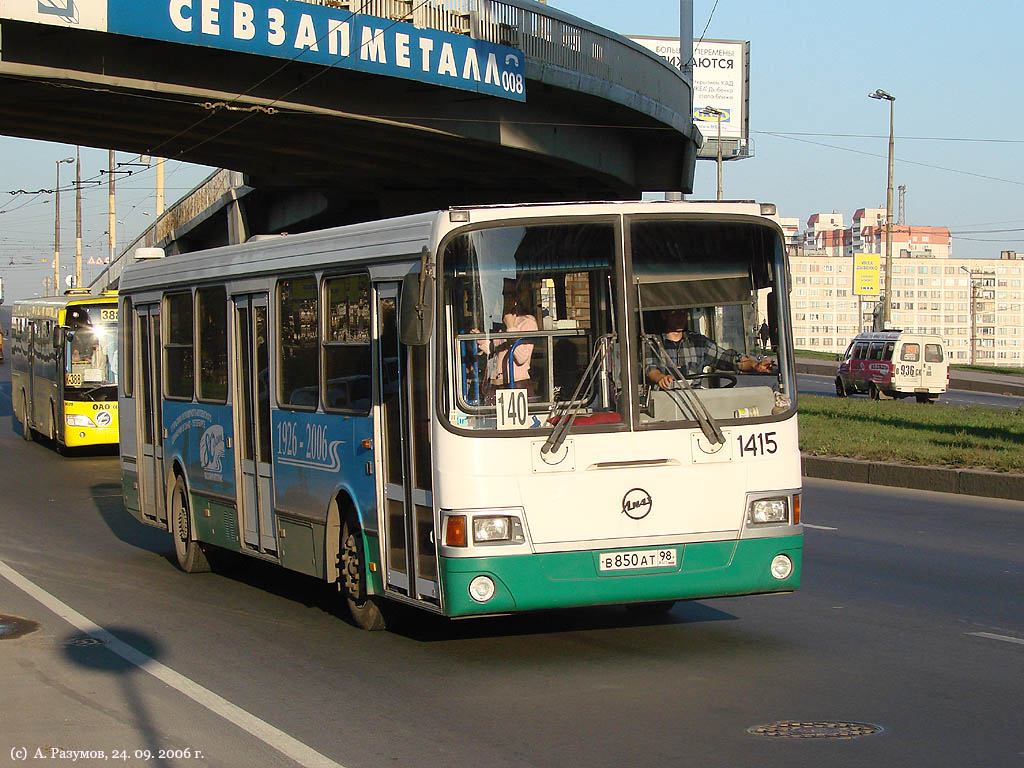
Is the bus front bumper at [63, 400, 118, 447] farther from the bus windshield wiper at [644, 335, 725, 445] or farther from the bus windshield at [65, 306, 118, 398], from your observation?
the bus windshield wiper at [644, 335, 725, 445]

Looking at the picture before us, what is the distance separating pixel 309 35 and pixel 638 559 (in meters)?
18.5

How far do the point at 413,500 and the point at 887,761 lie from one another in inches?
Result: 123

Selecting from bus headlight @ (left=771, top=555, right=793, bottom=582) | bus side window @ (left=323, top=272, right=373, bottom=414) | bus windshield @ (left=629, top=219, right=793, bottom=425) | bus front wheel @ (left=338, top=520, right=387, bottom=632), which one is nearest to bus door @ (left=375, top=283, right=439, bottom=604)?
bus side window @ (left=323, top=272, right=373, bottom=414)

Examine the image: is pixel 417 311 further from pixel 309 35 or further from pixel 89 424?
pixel 89 424

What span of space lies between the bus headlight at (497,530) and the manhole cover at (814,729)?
1.76 metres

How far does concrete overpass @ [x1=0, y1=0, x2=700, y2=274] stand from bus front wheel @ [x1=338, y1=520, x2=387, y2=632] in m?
14.6

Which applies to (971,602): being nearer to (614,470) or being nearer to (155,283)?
(614,470)

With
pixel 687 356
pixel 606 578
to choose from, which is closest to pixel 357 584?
pixel 606 578

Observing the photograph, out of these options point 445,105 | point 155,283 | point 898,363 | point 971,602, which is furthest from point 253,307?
point 898,363

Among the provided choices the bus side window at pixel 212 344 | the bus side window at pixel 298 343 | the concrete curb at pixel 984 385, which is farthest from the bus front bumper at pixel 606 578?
the concrete curb at pixel 984 385

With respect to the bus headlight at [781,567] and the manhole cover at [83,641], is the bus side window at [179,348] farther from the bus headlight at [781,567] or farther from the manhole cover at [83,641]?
the bus headlight at [781,567]

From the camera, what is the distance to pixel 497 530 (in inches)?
293

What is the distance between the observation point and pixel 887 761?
5.60 meters

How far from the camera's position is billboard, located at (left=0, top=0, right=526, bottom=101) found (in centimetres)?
2141
